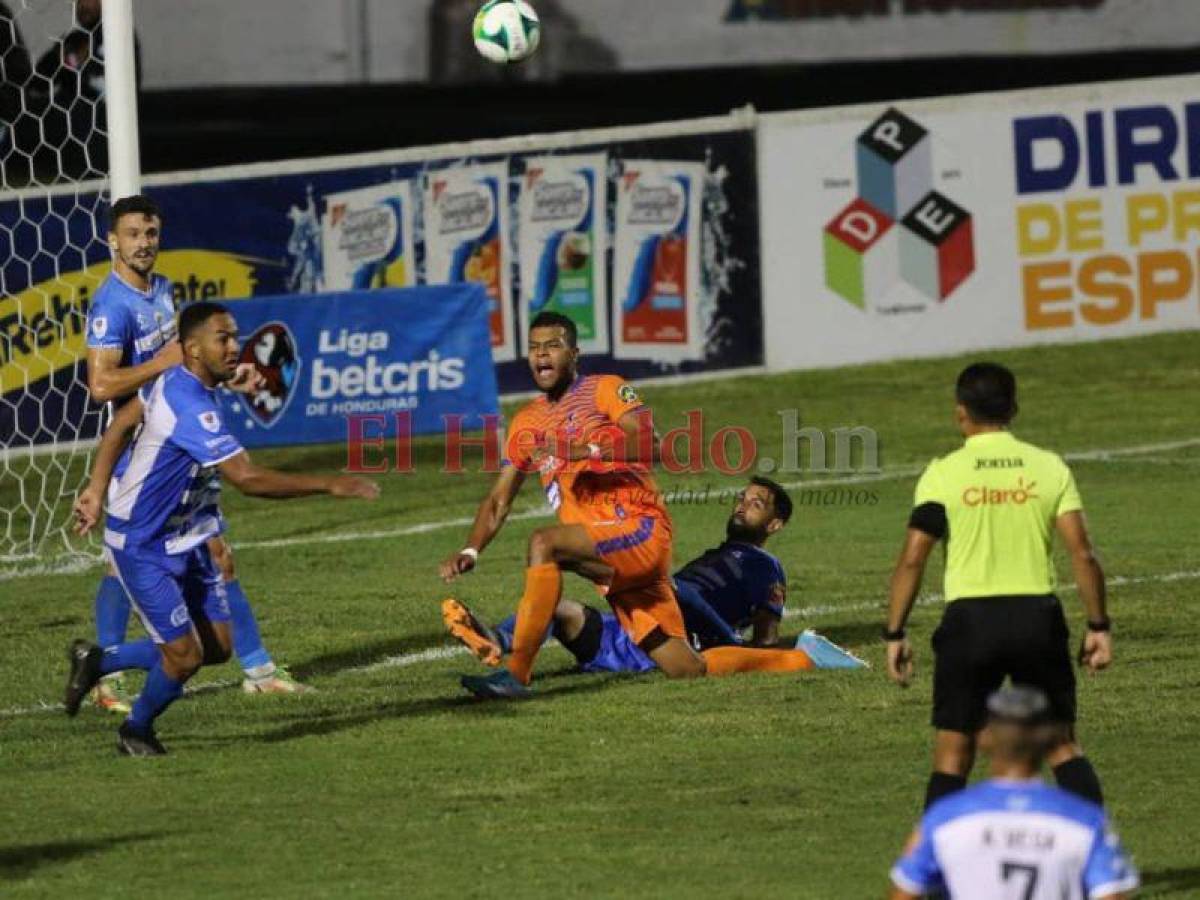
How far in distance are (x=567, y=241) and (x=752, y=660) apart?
10050mm

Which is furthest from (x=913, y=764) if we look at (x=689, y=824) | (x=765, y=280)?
(x=765, y=280)

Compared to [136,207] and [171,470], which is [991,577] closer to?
[171,470]

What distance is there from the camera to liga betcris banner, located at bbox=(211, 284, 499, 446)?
764 inches

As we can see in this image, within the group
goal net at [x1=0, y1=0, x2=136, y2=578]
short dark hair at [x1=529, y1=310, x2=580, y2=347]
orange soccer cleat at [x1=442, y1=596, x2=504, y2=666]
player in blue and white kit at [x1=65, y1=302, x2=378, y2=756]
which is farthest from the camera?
goal net at [x1=0, y1=0, x2=136, y2=578]

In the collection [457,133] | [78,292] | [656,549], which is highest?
[457,133]

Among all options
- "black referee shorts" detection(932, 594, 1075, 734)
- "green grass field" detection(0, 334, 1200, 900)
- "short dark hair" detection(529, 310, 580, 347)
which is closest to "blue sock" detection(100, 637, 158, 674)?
"green grass field" detection(0, 334, 1200, 900)

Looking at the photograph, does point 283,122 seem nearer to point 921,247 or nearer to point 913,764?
point 921,247

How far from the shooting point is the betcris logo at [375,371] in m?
19.5

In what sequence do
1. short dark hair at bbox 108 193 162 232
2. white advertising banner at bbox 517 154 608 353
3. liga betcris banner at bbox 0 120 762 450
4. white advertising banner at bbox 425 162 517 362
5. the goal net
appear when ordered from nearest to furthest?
short dark hair at bbox 108 193 162 232, the goal net, liga betcris banner at bbox 0 120 762 450, white advertising banner at bbox 425 162 517 362, white advertising banner at bbox 517 154 608 353

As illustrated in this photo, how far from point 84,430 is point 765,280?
632 centimetres

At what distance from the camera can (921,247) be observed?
23.1m

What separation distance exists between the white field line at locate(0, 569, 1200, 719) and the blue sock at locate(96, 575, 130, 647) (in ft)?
1.32

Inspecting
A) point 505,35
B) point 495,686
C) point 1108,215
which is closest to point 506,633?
point 495,686

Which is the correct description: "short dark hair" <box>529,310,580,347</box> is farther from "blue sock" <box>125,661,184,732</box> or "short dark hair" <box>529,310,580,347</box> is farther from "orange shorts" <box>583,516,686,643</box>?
"blue sock" <box>125,661,184,732</box>
